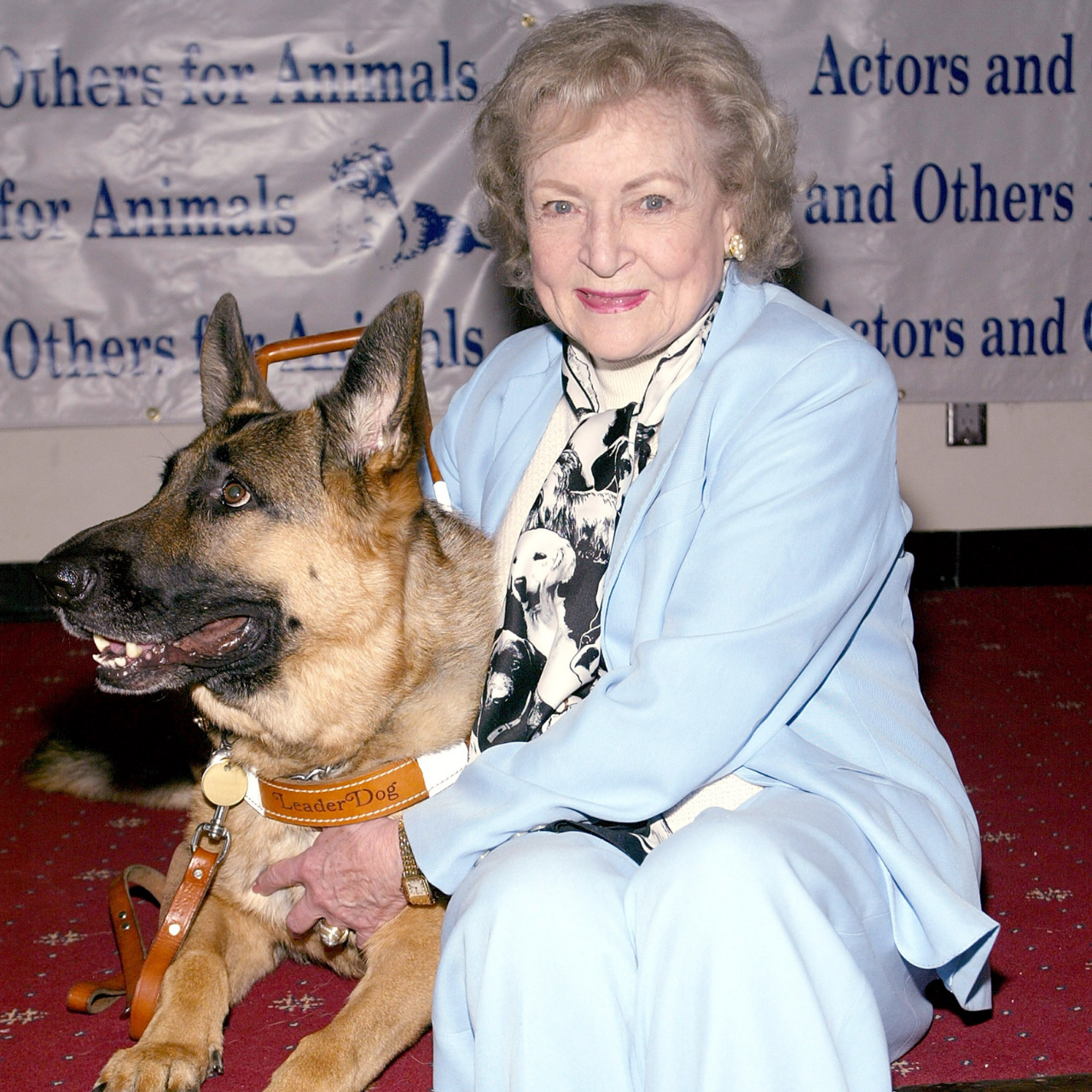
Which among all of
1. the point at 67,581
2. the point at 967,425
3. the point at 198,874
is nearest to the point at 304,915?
the point at 198,874

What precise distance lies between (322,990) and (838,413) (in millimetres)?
1423

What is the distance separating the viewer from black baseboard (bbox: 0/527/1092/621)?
536 cm

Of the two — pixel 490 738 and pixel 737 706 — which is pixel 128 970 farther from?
pixel 737 706

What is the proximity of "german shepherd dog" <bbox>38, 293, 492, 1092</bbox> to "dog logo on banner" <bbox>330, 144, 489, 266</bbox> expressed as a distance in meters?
2.86

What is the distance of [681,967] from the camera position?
1362mm

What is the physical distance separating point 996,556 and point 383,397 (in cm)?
413

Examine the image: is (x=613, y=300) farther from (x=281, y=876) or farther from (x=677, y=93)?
(x=281, y=876)

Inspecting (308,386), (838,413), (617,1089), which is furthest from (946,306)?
(617,1089)

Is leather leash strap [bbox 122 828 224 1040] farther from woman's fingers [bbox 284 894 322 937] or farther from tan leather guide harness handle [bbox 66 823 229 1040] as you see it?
woman's fingers [bbox 284 894 322 937]

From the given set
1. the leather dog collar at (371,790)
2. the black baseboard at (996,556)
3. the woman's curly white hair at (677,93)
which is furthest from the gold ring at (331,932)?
the black baseboard at (996,556)

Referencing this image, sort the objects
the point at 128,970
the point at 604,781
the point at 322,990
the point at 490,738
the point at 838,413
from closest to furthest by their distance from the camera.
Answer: the point at 604,781
the point at 838,413
the point at 490,738
the point at 128,970
the point at 322,990

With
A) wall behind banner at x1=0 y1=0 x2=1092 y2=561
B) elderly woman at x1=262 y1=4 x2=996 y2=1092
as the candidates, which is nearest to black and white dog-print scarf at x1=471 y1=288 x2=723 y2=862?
elderly woman at x1=262 y1=4 x2=996 y2=1092

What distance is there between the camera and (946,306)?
16.3 feet

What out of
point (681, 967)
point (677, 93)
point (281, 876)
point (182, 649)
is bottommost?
point (281, 876)
